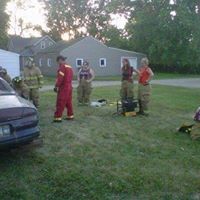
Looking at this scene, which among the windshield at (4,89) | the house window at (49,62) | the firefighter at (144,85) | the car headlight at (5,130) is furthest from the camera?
the house window at (49,62)

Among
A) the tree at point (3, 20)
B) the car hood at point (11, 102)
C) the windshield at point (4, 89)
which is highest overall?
the tree at point (3, 20)

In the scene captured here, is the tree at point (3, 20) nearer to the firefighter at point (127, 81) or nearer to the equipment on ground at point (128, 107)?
the firefighter at point (127, 81)

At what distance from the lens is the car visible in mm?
6543

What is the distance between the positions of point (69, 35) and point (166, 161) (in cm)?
6712

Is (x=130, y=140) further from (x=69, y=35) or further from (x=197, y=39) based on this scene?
(x=69, y=35)

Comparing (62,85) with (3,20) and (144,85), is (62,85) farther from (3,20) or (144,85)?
(3,20)

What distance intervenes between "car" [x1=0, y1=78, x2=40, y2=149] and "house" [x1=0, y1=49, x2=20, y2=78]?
89.8 ft

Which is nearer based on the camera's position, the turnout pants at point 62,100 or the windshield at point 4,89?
the windshield at point 4,89

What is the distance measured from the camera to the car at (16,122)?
21.5 ft

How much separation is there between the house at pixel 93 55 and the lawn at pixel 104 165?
3676 cm

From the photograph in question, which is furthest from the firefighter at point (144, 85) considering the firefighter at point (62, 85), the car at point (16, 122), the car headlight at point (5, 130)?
the car headlight at point (5, 130)

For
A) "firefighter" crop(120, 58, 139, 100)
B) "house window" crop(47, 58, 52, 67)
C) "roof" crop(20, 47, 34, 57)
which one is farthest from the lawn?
"roof" crop(20, 47, 34, 57)

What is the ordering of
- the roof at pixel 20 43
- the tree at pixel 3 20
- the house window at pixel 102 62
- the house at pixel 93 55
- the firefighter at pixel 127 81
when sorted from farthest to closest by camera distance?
the roof at pixel 20 43 → the house window at pixel 102 62 → the house at pixel 93 55 → the tree at pixel 3 20 → the firefighter at pixel 127 81

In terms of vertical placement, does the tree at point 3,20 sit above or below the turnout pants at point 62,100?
above
